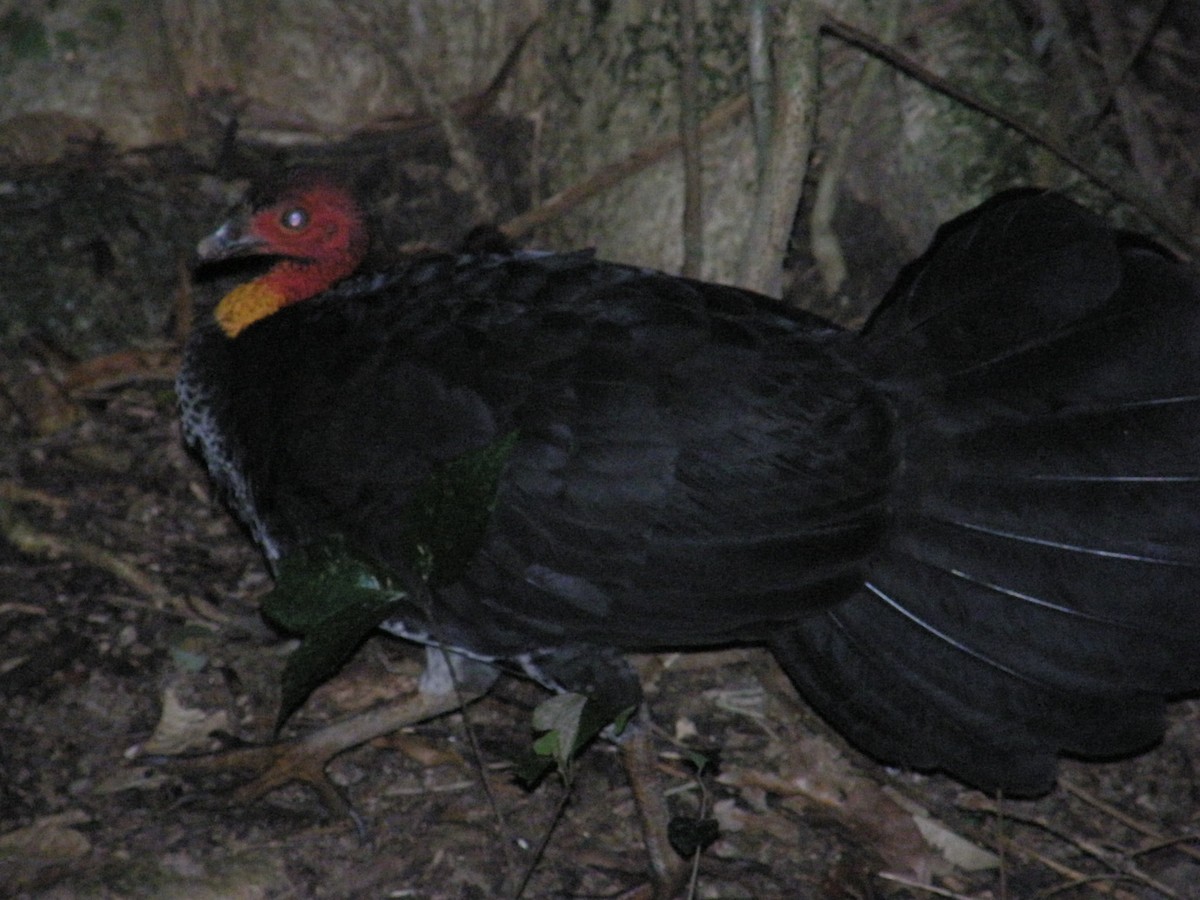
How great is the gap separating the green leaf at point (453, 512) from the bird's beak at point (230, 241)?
134 cm

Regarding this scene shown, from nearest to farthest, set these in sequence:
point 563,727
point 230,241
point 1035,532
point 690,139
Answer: point 563,727 → point 1035,532 → point 230,241 → point 690,139

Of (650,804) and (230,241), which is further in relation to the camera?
(230,241)

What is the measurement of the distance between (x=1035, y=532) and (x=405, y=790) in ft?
5.66

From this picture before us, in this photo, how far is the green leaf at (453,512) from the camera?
3.10 m

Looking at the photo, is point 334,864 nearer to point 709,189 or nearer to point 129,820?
point 129,820

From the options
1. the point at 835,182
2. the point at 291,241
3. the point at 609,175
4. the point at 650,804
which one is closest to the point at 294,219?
the point at 291,241

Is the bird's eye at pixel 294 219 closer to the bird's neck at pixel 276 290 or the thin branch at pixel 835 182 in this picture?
the bird's neck at pixel 276 290

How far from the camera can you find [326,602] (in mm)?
3236

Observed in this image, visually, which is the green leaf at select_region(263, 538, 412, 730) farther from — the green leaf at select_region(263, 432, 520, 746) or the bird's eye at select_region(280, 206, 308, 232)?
the bird's eye at select_region(280, 206, 308, 232)

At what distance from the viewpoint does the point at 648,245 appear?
16.4 feet

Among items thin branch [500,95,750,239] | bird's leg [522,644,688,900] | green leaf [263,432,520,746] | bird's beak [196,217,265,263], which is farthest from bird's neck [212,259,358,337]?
bird's leg [522,644,688,900]

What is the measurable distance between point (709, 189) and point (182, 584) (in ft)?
6.86

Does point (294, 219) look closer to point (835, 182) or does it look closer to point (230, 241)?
point (230, 241)

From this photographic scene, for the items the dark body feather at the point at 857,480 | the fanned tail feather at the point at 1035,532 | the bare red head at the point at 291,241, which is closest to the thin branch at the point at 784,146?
the dark body feather at the point at 857,480
